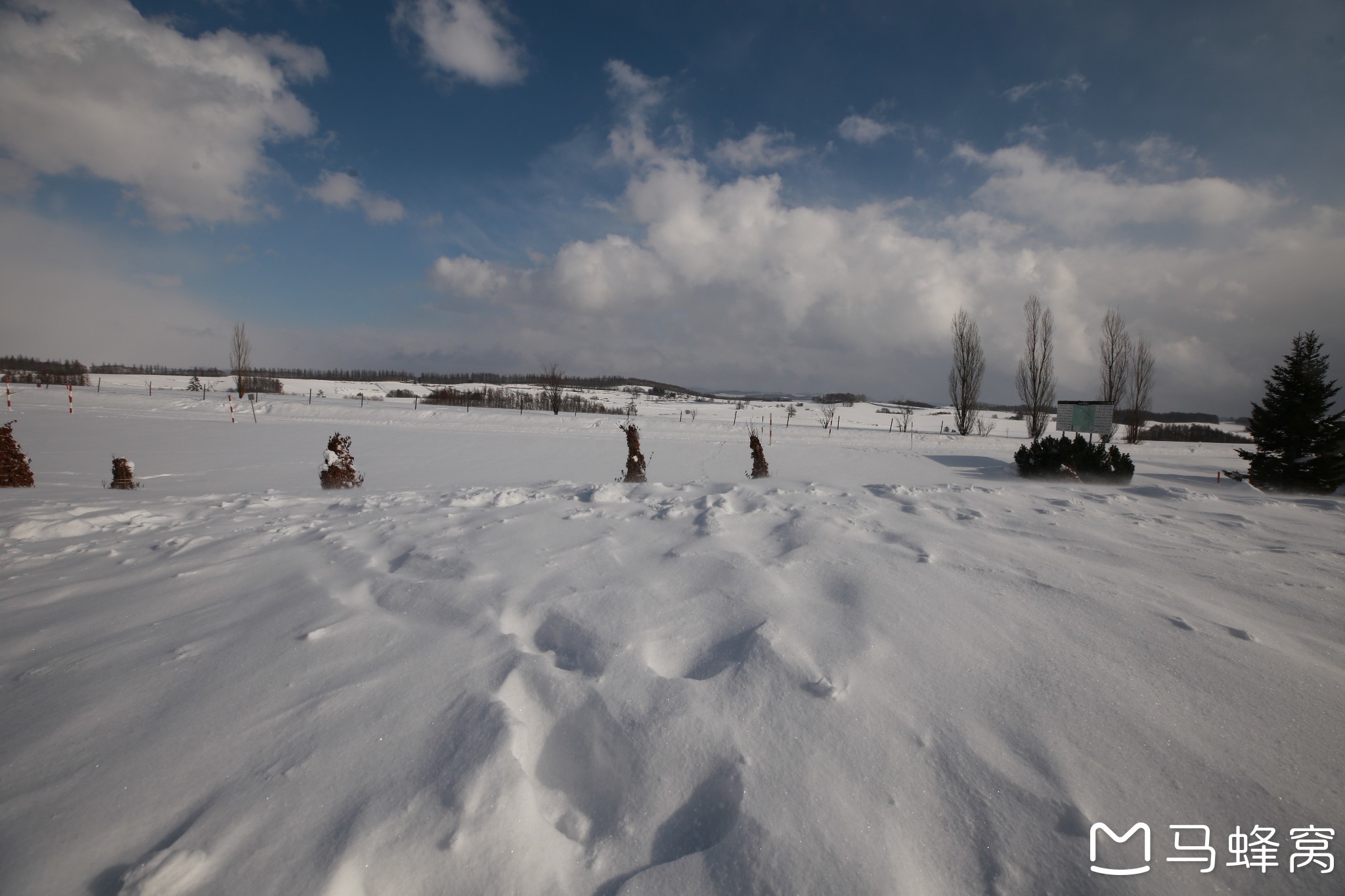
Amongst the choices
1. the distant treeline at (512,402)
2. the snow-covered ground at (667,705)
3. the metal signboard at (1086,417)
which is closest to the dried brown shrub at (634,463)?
the snow-covered ground at (667,705)

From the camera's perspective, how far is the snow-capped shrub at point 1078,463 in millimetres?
9773

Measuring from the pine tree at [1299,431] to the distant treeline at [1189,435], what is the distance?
Answer: 25.2 m

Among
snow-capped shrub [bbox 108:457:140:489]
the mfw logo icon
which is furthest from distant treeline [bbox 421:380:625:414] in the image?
the mfw logo icon

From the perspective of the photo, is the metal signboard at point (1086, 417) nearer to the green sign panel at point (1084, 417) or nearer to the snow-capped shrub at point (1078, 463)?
the green sign panel at point (1084, 417)

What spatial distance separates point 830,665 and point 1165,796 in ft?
3.42

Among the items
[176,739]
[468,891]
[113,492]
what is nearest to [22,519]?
[113,492]

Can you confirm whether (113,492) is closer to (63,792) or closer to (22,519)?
(22,519)

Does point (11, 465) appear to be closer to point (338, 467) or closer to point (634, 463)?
point (338, 467)

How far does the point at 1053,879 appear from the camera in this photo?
1344 mm

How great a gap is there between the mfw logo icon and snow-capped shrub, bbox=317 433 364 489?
311 inches

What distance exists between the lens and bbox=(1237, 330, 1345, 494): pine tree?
9.67 m

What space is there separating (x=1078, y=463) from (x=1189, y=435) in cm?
3563

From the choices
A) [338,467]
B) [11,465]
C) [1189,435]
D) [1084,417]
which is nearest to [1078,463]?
[1084,417]

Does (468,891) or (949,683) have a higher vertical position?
(949,683)
